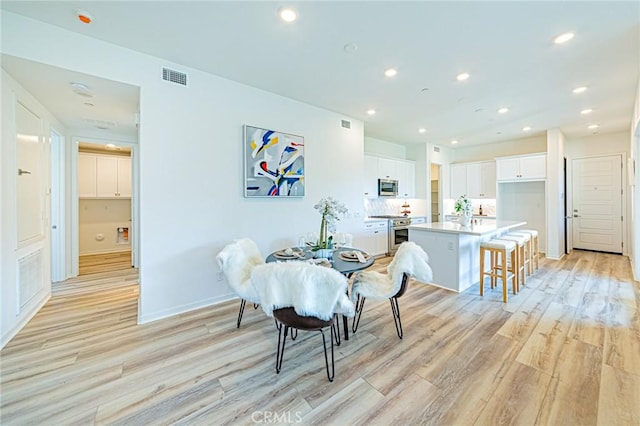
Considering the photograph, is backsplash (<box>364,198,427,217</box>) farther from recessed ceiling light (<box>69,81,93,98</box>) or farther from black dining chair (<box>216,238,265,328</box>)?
recessed ceiling light (<box>69,81,93,98</box>)

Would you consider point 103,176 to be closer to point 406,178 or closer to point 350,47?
point 350,47

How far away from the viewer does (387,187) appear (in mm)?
6609

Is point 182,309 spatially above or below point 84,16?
below

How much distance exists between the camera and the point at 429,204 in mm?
7453

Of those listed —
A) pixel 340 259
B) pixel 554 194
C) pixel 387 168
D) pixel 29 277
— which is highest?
pixel 387 168

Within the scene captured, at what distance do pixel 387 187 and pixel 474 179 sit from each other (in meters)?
2.89

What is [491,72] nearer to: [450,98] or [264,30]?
[450,98]

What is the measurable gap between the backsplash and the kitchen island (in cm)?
253

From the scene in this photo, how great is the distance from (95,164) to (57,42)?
4914mm

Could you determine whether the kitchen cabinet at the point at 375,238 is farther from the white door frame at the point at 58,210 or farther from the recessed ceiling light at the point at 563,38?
the white door frame at the point at 58,210

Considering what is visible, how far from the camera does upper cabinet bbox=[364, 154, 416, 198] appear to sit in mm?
6227

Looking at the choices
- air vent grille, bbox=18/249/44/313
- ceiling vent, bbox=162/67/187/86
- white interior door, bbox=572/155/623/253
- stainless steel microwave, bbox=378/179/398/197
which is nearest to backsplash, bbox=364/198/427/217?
stainless steel microwave, bbox=378/179/398/197

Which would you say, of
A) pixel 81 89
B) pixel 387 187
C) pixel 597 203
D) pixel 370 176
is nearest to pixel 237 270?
pixel 81 89

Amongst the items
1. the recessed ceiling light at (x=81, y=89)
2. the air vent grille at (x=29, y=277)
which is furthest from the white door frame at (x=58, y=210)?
the recessed ceiling light at (x=81, y=89)
